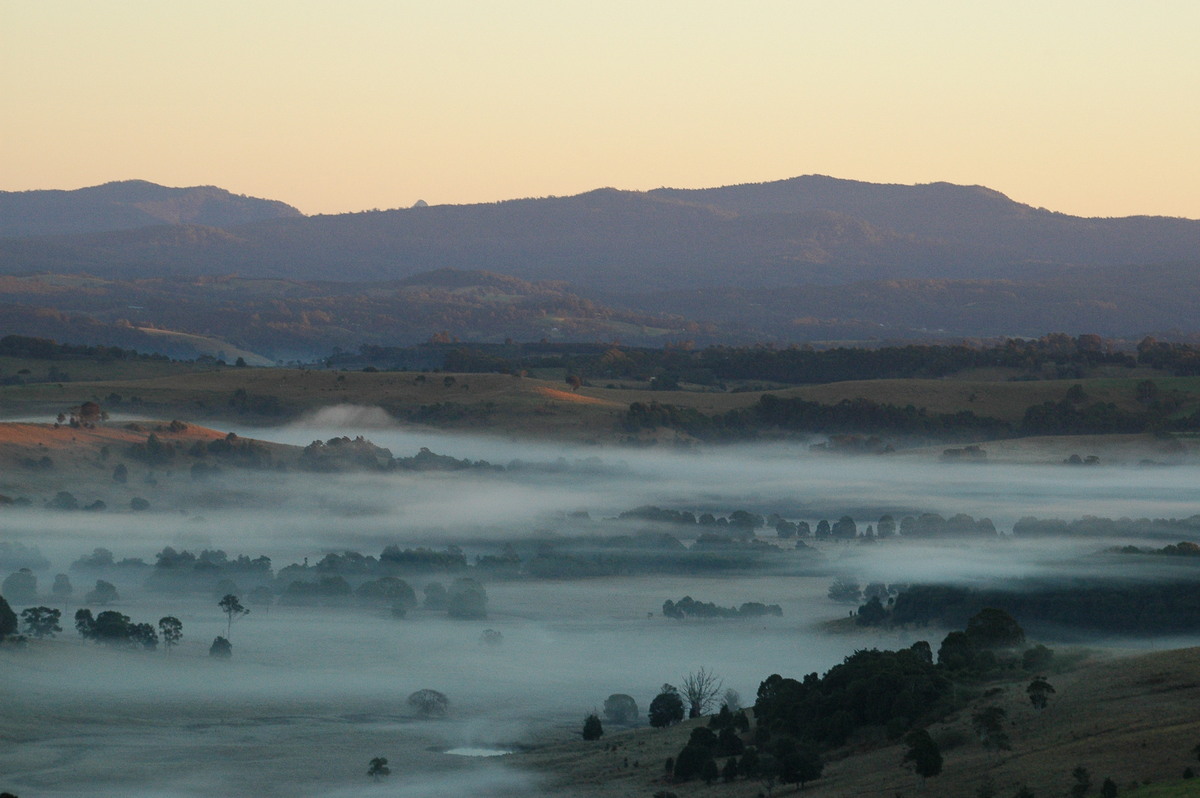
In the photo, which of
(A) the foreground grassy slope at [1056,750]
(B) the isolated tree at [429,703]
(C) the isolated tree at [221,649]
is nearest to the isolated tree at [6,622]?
(C) the isolated tree at [221,649]

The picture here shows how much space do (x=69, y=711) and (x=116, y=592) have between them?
45.2m

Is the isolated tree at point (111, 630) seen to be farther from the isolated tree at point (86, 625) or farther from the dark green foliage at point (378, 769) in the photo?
the dark green foliage at point (378, 769)

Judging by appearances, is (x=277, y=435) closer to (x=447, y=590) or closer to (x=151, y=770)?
(x=447, y=590)

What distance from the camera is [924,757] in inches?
1976

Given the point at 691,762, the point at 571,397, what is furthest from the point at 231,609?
the point at 571,397

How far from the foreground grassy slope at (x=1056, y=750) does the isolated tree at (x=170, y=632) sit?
48.5 m

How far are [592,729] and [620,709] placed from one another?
8631 millimetres

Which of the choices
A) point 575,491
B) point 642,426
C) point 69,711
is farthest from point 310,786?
point 642,426

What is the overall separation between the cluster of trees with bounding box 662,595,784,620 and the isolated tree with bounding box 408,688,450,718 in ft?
114

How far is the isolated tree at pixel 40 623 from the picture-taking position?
10569cm

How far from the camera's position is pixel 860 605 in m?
122

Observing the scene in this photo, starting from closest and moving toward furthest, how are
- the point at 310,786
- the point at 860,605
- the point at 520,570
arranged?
the point at 310,786
the point at 860,605
the point at 520,570

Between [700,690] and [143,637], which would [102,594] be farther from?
[700,690]

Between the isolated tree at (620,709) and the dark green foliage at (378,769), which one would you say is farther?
the isolated tree at (620,709)
